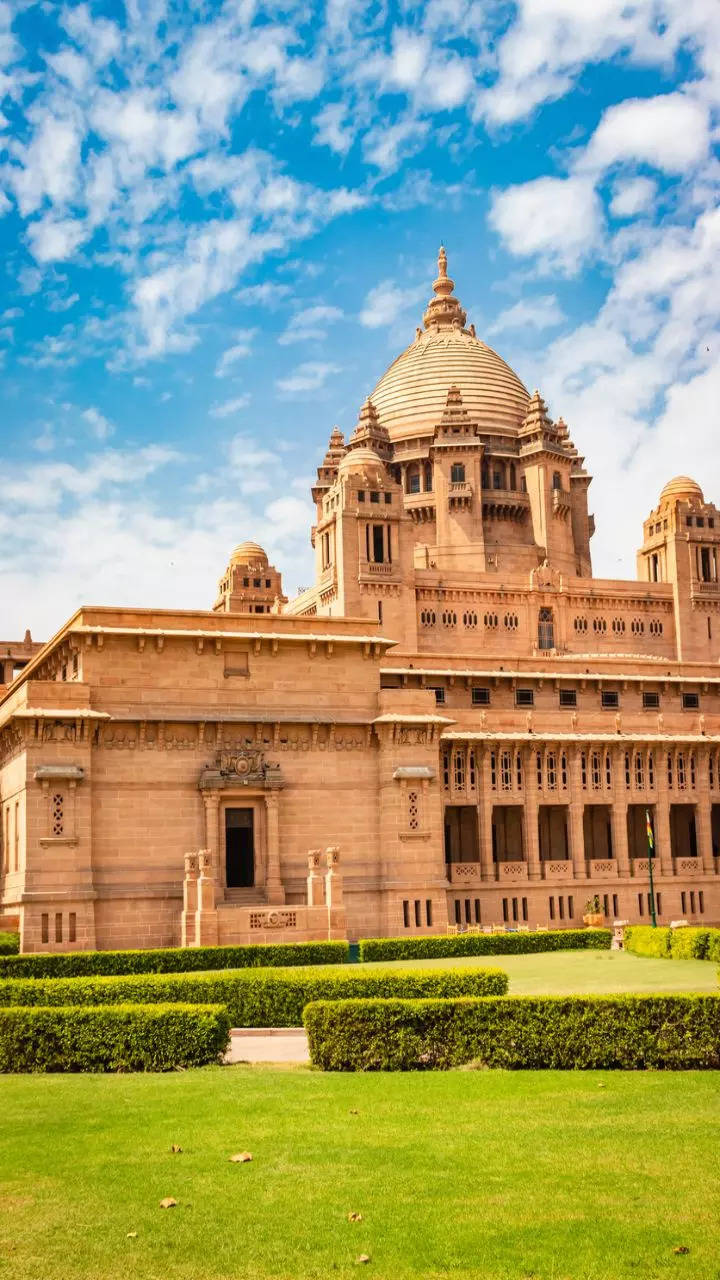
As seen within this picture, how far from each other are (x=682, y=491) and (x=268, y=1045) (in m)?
64.6

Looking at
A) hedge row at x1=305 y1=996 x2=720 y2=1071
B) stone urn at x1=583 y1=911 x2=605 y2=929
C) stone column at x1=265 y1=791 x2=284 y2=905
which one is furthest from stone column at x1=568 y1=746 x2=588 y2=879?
hedge row at x1=305 y1=996 x2=720 y2=1071

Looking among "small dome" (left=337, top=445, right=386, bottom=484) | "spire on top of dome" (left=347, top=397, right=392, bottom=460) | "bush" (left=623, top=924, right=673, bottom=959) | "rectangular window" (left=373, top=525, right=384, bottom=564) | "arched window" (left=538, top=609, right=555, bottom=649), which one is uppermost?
"spire on top of dome" (left=347, top=397, right=392, bottom=460)

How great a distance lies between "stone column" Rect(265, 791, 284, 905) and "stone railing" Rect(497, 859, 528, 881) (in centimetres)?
1164

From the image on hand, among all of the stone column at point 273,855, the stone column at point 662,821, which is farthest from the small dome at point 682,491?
the stone column at point 273,855

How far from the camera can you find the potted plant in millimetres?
50344

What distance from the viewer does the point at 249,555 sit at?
89.2 m

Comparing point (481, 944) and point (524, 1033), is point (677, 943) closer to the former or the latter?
point (481, 944)

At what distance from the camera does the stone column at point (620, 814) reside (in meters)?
52.8

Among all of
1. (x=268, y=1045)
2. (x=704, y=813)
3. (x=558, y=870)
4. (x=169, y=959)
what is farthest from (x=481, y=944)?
(x=704, y=813)

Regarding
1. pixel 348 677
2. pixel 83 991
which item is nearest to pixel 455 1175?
pixel 83 991

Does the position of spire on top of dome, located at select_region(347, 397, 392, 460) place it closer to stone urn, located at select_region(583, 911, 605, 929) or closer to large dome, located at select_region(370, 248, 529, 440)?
large dome, located at select_region(370, 248, 529, 440)

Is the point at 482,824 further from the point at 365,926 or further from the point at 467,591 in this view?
the point at 467,591

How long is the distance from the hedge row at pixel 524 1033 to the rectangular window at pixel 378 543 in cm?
5498

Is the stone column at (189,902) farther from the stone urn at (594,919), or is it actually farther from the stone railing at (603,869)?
the stone railing at (603,869)
